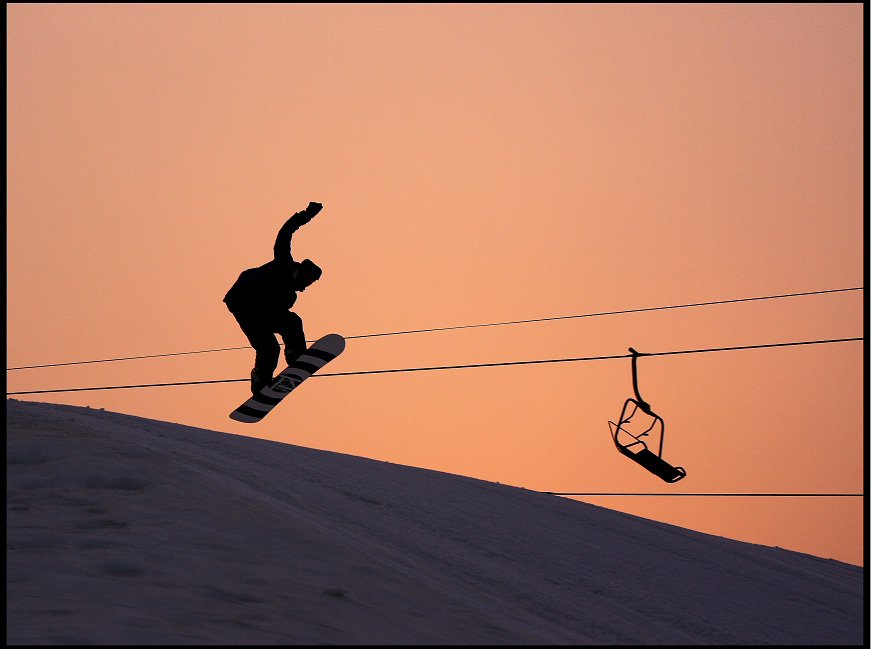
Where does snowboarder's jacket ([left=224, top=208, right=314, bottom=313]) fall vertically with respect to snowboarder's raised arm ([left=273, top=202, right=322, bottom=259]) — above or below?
below

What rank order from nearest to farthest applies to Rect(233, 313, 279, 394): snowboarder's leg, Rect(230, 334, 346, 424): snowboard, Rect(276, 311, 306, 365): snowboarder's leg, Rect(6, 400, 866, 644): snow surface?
Rect(6, 400, 866, 644): snow surface, Rect(233, 313, 279, 394): snowboarder's leg, Rect(276, 311, 306, 365): snowboarder's leg, Rect(230, 334, 346, 424): snowboard

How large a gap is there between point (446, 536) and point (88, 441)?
402 cm

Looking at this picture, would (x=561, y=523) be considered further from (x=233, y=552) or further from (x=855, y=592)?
(x=233, y=552)

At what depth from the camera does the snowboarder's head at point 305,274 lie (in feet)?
37.9

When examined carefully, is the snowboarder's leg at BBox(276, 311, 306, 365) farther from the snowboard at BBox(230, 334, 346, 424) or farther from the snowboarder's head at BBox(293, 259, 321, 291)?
the snowboarder's head at BBox(293, 259, 321, 291)

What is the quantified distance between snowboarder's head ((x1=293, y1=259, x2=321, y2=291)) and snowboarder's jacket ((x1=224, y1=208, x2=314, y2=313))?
5 centimetres

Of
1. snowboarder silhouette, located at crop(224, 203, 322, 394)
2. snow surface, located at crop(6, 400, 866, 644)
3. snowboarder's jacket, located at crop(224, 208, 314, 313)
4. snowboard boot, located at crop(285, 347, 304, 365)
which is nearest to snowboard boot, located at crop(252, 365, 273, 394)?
snowboarder silhouette, located at crop(224, 203, 322, 394)

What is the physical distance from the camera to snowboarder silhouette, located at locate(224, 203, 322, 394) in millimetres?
11406

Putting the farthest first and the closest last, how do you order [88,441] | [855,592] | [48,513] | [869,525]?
1. [855,592]
2. [869,525]
3. [88,441]
4. [48,513]

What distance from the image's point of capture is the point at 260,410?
41.5ft

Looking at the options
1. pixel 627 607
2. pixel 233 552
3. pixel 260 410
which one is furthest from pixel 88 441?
pixel 627 607

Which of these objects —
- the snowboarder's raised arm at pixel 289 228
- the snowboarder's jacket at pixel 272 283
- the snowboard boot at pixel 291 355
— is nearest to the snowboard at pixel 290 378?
the snowboard boot at pixel 291 355

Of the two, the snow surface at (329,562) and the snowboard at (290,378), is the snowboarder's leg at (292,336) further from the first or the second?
the snow surface at (329,562)

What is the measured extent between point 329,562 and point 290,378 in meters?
4.33
